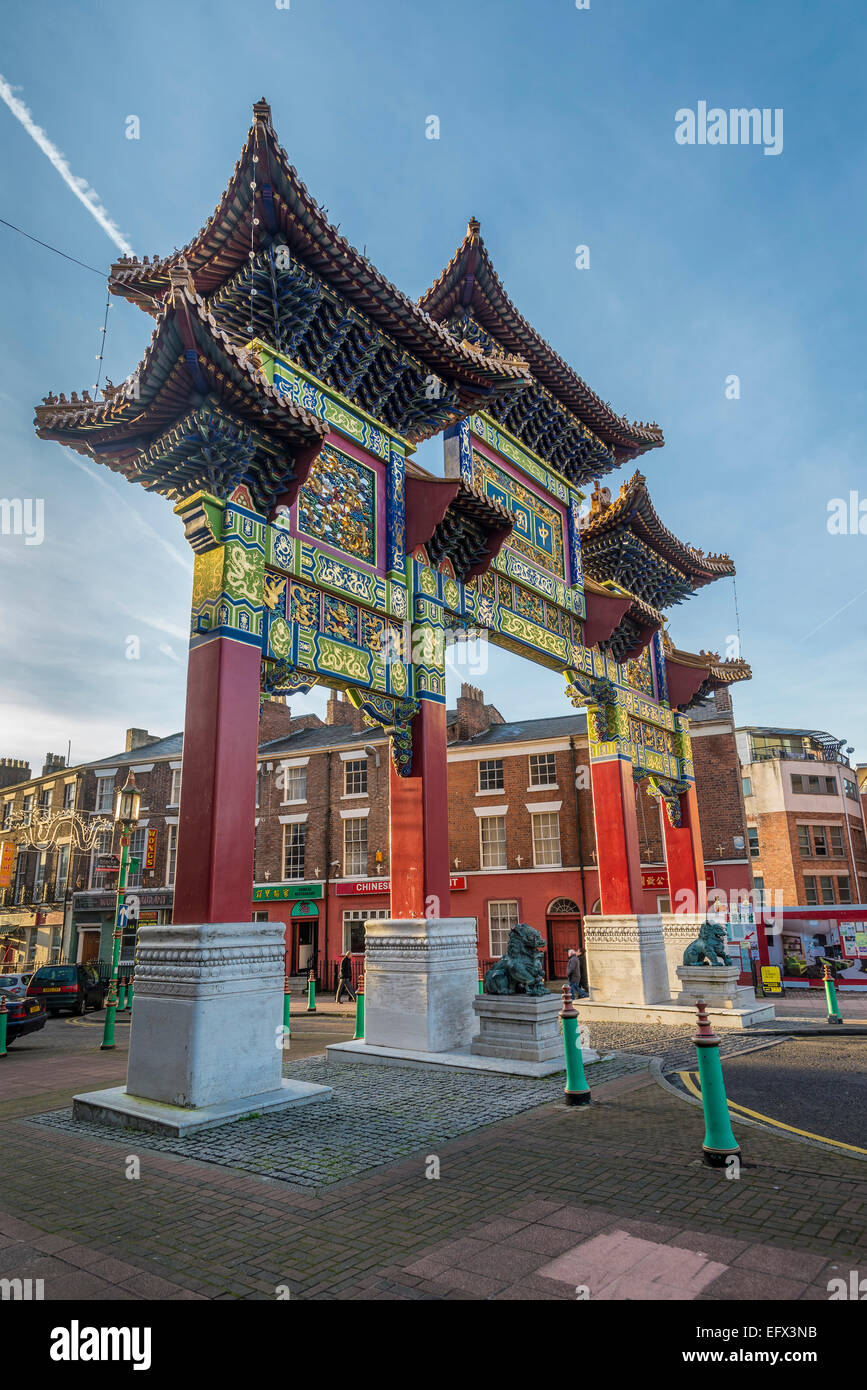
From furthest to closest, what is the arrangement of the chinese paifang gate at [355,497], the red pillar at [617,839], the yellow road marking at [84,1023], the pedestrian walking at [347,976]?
the pedestrian walking at [347,976]
the yellow road marking at [84,1023]
the red pillar at [617,839]
the chinese paifang gate at [355,497]

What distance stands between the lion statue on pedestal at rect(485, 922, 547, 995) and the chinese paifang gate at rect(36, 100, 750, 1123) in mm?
1433

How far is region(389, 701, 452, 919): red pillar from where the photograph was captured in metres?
11.2

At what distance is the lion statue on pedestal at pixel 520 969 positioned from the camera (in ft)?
33.3

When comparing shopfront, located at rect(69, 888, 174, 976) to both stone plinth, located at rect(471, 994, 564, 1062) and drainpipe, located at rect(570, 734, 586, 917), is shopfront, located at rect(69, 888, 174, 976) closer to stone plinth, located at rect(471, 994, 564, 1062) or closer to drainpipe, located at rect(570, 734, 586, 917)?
drainpipe, located at rect(570, 734, 586, 917)

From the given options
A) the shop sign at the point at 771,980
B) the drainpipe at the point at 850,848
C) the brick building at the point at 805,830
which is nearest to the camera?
the shop sign at the point at 771,980

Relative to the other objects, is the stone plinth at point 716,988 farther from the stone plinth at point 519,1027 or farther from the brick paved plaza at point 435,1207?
the brick paved plaza at point 435,1207

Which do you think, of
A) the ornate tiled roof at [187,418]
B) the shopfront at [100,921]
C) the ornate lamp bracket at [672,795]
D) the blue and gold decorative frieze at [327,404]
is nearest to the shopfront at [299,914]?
the shopfront at [100,921]

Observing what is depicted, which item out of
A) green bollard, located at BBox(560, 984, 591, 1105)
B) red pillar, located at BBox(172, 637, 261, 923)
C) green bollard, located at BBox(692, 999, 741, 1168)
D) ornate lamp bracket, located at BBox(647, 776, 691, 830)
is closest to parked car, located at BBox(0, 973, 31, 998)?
red pillar, located at BBox(172, 637, 261, 923)

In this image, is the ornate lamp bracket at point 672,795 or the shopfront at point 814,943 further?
the shopfront at point 814,943

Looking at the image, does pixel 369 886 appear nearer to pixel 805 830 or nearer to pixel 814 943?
pixel 814 943

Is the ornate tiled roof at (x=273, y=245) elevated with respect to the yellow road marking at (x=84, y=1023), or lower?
elevated

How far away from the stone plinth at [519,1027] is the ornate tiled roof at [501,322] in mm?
10365

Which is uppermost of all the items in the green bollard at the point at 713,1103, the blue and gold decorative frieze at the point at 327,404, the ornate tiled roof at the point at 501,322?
the ornate tiled roof at the point at 501,322

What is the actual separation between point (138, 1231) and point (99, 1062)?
9219 mm
